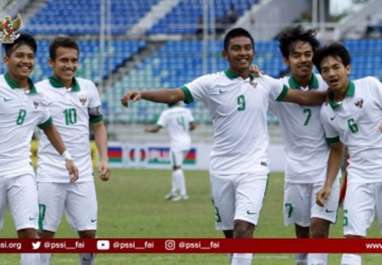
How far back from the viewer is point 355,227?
10969 millimetres

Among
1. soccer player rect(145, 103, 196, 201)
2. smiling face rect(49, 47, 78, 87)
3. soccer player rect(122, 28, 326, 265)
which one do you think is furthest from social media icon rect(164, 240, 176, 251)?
soccer player rect(145, 103, 196, 201)

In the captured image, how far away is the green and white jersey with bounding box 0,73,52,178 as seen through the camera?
1126cm

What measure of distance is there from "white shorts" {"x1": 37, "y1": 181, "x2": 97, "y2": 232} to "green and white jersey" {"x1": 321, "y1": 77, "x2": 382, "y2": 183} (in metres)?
2.61

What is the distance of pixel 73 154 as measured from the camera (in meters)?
12.0

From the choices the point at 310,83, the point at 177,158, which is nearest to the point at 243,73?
the point at 310,83

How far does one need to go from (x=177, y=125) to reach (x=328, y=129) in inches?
612

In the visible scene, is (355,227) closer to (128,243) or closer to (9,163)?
(128,243)

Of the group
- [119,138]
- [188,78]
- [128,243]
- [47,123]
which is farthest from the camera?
[188,78]

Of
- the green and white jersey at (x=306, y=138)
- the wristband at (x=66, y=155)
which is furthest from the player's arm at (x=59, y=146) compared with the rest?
the green and white jersey at (x=306, y=138)

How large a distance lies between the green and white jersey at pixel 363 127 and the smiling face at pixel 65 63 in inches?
105

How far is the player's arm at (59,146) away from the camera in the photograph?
1161 centimetres

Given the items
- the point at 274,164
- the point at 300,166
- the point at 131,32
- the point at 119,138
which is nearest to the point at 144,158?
the point at 119,138

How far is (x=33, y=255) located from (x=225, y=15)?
3261cm

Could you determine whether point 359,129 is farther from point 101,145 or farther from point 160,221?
point 160,221
